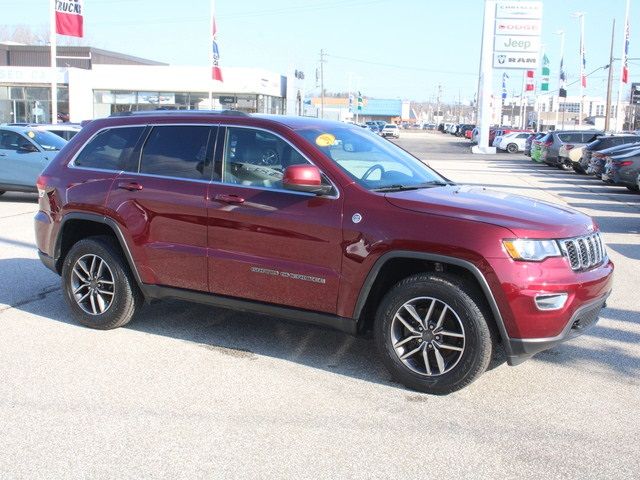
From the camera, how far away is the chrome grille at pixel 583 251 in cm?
467

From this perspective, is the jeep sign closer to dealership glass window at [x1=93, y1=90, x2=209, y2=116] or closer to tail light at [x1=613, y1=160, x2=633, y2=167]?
dealership glass window at [x1=93, y1=90, x2=209, y2=116]

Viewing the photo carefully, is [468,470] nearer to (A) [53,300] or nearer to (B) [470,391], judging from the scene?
(B) [470,391]

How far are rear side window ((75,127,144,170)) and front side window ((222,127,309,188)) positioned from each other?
100 cm

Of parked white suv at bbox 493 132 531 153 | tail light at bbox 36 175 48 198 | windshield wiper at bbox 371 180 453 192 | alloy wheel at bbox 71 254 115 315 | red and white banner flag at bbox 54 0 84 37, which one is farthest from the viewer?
parked white suv at bbox 493 132 531 153

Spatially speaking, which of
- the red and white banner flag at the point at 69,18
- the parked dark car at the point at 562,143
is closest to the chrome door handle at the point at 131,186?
the red and white banner flag at the point at 69,18

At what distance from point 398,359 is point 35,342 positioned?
3.00m

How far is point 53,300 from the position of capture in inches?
284

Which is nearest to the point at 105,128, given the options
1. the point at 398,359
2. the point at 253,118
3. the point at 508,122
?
the point at 253,118

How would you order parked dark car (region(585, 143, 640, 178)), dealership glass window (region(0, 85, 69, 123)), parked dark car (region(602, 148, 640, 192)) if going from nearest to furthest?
parked dark car (region(602, 148, 640, 192)) < parked dark car (region(585, 143, 640, 178)) < dealership glass window (region(0, 85, 69, 123))

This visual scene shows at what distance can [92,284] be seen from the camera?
A: 6.23 m

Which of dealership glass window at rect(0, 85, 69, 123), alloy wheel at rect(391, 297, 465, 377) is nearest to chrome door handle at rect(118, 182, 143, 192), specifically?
alloy wheel at rect(391, 297, 465, 377)

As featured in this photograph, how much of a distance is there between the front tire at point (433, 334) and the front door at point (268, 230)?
17.6 inches

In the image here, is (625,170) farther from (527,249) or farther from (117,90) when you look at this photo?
(117,90)

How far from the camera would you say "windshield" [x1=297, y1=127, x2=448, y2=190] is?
17.3 ft
